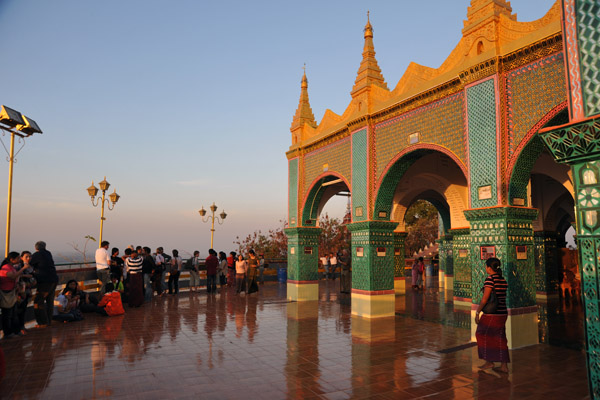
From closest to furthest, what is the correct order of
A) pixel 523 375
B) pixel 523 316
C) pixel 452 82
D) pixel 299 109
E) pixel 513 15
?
pixel 523 375 < pixel 523 316 < pixel 513 15 < pixel 452 82 < pixel 299 109

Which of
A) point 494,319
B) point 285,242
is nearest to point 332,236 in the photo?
point 285,242

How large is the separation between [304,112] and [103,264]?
292 inches

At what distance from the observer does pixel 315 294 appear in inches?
496

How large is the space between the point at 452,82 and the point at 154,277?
995cm

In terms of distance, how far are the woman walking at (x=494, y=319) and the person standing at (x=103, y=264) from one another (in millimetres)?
8718

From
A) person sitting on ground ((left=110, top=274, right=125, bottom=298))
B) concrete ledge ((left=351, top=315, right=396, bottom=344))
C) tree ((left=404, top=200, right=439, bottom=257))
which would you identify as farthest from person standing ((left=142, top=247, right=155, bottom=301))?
tree ((left=404, top=200, right=439, bottom=257))

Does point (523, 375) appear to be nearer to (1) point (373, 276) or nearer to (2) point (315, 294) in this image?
(1) point (373, 276)

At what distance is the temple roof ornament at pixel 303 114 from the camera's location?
43.3 feet

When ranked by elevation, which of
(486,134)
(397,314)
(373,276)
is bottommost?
(397,314)

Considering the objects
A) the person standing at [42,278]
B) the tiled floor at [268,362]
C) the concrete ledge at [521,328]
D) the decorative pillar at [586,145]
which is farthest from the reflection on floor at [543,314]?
the person standing at [42,278]

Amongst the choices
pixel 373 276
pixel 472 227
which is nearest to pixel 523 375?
pixel 472 227

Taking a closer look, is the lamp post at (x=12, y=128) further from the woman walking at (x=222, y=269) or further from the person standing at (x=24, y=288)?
the woman walking at (x=222, y=269)

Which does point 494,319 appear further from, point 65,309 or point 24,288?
point 65,309

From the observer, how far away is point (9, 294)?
6.56 meters
